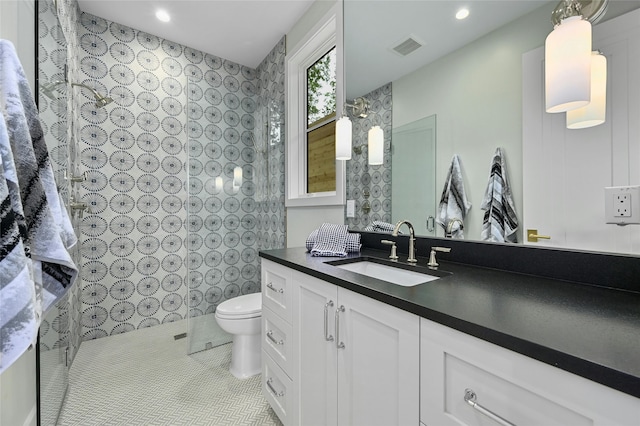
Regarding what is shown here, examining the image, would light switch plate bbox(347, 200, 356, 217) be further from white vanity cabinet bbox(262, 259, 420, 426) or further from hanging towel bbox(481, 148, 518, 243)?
hanging towel bbox(481, 148, 518, 243)

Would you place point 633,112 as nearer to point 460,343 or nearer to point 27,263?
point 460,343

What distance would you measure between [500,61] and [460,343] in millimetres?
1086

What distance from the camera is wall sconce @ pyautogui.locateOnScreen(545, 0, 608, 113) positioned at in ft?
2.75

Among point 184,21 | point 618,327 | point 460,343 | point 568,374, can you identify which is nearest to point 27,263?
point 460,343

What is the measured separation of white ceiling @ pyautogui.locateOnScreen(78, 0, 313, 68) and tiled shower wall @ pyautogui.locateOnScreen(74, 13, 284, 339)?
129 millimetres

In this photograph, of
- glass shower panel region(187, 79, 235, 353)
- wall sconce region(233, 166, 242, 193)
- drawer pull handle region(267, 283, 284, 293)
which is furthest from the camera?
wall sconce region(233, 166, 242, 193)

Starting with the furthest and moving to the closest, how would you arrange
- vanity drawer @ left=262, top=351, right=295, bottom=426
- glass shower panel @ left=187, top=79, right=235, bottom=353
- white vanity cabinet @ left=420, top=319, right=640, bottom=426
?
glass shower panel @ left=187, top=79, right=235, bottom=353, vanity drawer @ left=262, top=351, right=295, bottom=426, white vanity cabinet @ left=420, top=319, right=640, bottom=426

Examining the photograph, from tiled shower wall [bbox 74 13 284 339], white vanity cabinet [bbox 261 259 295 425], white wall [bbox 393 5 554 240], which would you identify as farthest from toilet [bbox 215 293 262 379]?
white wall [bbox 393 5 554 240]

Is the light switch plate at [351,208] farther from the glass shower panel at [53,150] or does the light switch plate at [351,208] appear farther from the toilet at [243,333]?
the glass shower panel at [53,150]

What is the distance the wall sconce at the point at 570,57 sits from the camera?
84 cm

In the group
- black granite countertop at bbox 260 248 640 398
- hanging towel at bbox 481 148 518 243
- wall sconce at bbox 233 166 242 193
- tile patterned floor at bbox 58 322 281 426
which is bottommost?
tile patterned floor at bbox 58 322 281 426

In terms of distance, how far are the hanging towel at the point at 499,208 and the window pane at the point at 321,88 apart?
4.36 ft

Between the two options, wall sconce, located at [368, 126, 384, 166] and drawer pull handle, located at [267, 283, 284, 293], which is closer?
drawer pull handle, located at [267, 283, 284, 293]

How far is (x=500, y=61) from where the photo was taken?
109 cm
